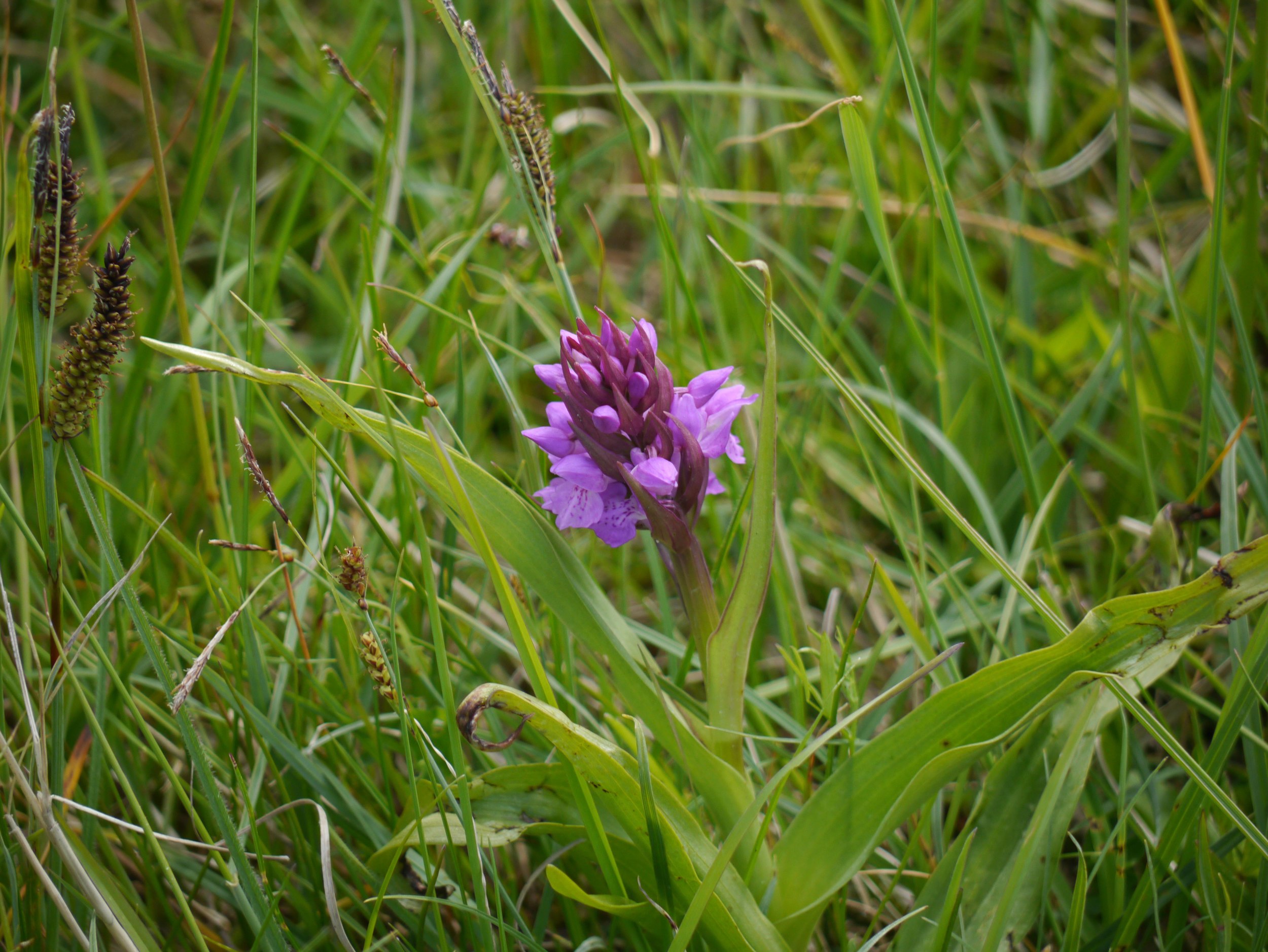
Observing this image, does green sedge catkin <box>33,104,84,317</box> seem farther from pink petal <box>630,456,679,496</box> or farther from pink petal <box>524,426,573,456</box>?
pink petal <box>630,456,679,496</box>

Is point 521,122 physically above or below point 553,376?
above

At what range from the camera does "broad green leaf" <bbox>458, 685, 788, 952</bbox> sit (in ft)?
3.00

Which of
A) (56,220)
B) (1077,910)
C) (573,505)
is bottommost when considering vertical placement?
(1077,910)

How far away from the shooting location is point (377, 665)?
102cm

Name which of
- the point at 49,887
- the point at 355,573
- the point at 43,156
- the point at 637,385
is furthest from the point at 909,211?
the point at 49,887

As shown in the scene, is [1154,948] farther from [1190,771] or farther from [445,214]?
[445,214]

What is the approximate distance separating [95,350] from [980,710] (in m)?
1.14

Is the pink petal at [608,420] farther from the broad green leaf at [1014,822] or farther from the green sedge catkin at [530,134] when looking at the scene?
the broad green leaf at [1014,822]

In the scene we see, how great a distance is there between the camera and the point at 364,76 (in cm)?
271

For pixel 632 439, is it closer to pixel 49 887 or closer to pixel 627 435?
pixel 627 435

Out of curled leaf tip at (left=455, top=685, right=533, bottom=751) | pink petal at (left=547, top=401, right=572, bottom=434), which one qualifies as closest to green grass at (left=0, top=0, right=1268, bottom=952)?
curled leaf tip at (left=455, top=685, right=533, bottom=751)

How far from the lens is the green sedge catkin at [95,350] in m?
0.95

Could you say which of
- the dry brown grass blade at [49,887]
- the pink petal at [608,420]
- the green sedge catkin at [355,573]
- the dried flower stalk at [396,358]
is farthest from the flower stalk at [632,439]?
the dry brown grass blade at [49,887]

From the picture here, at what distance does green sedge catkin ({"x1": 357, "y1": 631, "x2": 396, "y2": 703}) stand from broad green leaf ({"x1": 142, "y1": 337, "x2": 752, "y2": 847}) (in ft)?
0.62
